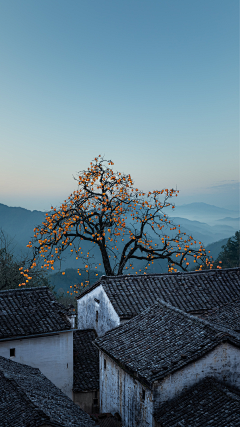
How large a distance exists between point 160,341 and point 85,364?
704 cm

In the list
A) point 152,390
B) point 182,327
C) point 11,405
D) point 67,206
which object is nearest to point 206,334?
point 182,327

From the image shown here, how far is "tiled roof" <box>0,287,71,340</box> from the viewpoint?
636 inches

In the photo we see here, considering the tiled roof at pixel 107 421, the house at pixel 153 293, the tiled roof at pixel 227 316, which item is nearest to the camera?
the tiled roof at pixel 107 421

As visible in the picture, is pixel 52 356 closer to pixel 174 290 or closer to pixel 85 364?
pixel 85 364

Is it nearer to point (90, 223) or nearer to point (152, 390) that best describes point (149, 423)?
point (152, 390)

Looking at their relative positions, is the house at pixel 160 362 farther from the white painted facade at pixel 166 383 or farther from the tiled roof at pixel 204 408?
the tiled roof at pixel 204 408

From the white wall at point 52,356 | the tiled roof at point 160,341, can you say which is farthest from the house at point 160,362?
the white wall at point 52,356

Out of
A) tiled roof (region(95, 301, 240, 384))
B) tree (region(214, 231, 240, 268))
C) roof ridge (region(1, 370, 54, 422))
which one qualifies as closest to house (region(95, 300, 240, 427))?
tiled roof (region(95, 301, 240, 384))

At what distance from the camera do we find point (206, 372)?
11.3 meters

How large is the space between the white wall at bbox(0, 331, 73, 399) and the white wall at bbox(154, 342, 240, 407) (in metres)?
7.57

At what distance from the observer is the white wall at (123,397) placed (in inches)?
442

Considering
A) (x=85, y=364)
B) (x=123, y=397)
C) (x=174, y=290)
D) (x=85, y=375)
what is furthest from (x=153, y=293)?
(x=123, y=397)

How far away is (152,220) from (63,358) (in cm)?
1113

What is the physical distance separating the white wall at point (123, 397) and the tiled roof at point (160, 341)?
612 millimetres
